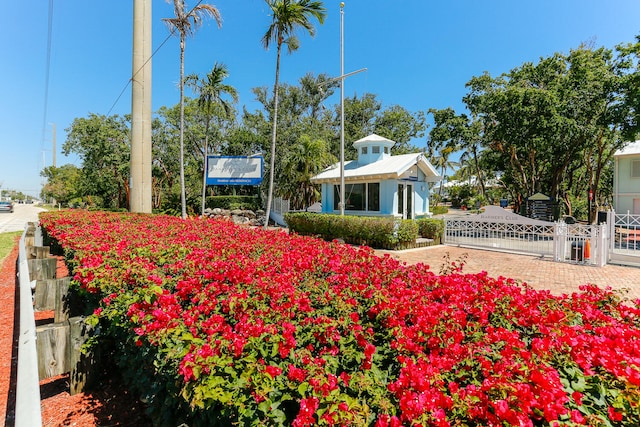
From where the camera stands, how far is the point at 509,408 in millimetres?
1257

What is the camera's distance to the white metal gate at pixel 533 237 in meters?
9.63

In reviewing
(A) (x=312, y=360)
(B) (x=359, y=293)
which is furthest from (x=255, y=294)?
(A) (x=312, y=360)

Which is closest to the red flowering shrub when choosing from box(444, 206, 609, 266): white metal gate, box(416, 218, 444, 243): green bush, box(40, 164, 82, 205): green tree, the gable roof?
box(444, 206, 609, 266): white metal gate

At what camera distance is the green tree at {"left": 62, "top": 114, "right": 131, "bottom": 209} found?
21.3 meters

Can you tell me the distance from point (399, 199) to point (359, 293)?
13.9 meters

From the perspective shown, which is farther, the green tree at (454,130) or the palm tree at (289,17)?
the green tree at (454,130)

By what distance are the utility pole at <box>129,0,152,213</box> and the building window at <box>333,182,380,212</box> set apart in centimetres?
956

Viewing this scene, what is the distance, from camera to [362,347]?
1.80 m

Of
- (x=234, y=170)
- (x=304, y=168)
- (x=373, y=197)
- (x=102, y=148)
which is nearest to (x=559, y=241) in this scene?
(x=373, y=197)

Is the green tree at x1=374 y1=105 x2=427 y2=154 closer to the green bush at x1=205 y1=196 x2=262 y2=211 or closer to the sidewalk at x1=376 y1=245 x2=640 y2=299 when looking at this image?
the green bush at x1=205 y1=196 x2=262 y2=211

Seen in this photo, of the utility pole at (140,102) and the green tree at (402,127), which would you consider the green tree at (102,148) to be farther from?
the green tree at (402,127)

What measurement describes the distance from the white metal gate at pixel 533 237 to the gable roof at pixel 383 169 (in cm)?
313

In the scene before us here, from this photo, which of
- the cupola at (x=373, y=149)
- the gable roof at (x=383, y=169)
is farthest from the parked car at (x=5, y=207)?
the cupola at (x=373, y=149)

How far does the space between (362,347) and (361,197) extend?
1558cm
